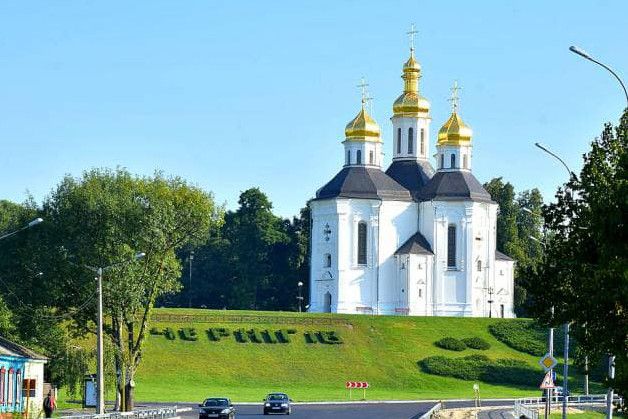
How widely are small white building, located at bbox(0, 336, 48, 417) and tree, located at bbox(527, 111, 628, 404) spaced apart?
18.0m

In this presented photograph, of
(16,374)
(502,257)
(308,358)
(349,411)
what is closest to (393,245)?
(502,257)

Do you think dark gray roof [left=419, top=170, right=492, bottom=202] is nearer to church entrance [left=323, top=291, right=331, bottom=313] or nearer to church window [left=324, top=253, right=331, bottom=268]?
church window [left=324, top=253, right=331, bottom=268]

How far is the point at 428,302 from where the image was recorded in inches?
5133

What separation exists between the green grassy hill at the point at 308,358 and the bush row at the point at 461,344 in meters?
→ 0.68

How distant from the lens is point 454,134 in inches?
5359

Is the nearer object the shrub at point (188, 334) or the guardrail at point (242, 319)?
the shrub at point (188, 334)

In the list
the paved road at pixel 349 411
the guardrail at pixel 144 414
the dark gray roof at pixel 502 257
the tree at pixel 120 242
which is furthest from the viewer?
the dark gray roof at pixel 502 257


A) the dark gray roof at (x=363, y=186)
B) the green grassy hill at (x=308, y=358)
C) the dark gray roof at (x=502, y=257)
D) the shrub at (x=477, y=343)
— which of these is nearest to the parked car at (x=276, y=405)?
the green grassy hill at (x=308, y=358)

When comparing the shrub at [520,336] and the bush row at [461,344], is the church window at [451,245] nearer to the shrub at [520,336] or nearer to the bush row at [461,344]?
the shrub at [520,336]

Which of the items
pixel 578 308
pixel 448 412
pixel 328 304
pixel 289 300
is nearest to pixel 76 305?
pixel 448 412

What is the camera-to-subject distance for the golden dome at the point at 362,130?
137250mm

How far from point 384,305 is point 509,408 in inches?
2326

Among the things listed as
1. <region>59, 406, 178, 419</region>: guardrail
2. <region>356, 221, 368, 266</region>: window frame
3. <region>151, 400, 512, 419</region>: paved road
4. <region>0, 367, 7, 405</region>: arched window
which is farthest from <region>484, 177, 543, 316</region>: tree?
<region>0, 367, 7, 405</region>: arched window

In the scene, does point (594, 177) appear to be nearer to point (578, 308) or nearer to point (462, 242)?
point (578, 308)
